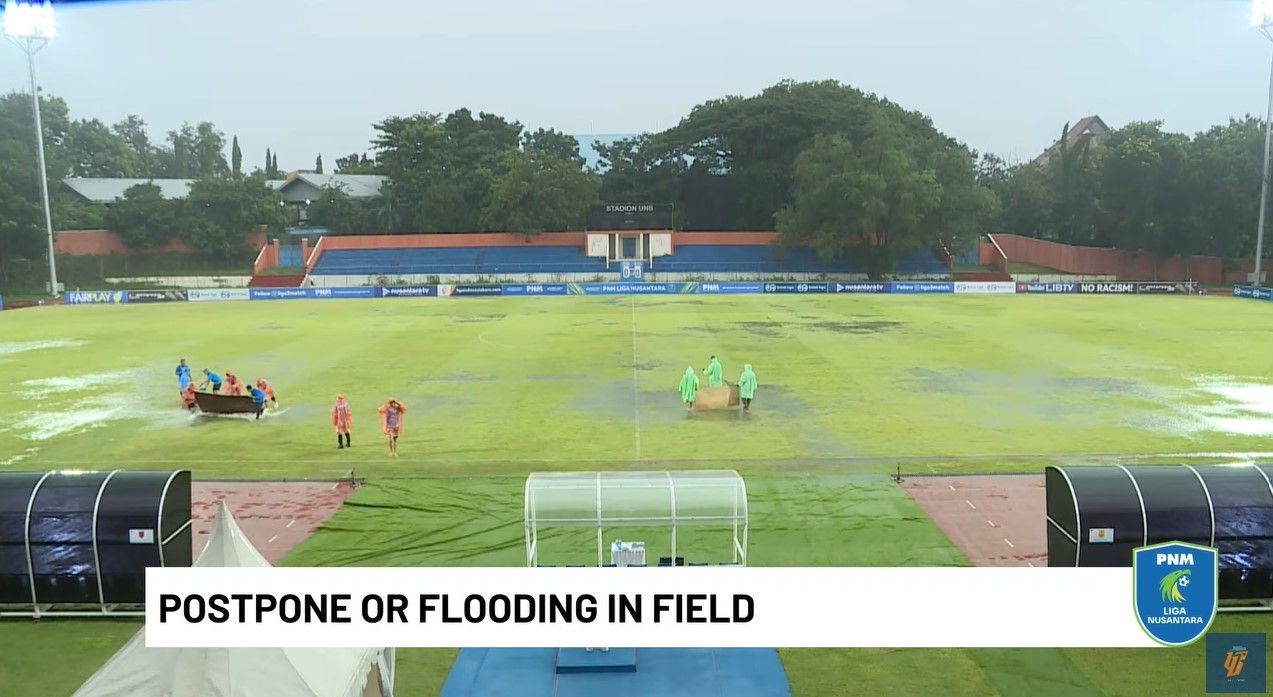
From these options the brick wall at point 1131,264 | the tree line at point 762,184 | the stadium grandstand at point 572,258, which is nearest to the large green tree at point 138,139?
the tree line at point 762,184

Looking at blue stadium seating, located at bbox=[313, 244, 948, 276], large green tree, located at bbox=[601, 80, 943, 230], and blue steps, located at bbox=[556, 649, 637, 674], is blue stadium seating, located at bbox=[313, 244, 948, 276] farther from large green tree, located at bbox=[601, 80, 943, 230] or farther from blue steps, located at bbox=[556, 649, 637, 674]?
blue steps, located at bbox=[556, 649, 637, 674]

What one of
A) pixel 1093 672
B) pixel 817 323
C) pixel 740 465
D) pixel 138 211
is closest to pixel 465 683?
pixel 1093 672

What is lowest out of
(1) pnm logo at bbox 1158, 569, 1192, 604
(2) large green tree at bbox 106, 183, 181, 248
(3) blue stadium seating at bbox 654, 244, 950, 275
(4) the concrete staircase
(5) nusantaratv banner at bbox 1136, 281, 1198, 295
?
(5) nusantaratv banner at bbox 1136, 281, 1198, 295

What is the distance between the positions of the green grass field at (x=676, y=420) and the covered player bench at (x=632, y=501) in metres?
1.93

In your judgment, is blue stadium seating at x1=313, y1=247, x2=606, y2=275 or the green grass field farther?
blue stadium seating at x1=313, y1=247, x2=606, y2=275

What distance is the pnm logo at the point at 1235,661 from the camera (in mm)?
10648

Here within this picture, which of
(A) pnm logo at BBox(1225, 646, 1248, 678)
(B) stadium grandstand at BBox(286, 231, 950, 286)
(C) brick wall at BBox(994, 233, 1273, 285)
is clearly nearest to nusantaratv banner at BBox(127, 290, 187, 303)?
(B) stadium grandstand at BBox(286, 231, 950, 286)

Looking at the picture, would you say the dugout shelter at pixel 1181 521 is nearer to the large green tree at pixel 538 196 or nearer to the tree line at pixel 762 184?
the tree line at pixel 762 184

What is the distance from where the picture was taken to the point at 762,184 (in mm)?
93312

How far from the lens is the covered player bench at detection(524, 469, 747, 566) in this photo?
12.6m

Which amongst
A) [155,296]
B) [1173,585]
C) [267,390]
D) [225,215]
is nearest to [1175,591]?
[1173,585]

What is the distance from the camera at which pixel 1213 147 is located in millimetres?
68562

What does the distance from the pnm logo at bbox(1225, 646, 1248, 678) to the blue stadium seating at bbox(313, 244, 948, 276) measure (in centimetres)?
6936

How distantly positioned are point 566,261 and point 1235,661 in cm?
7396
